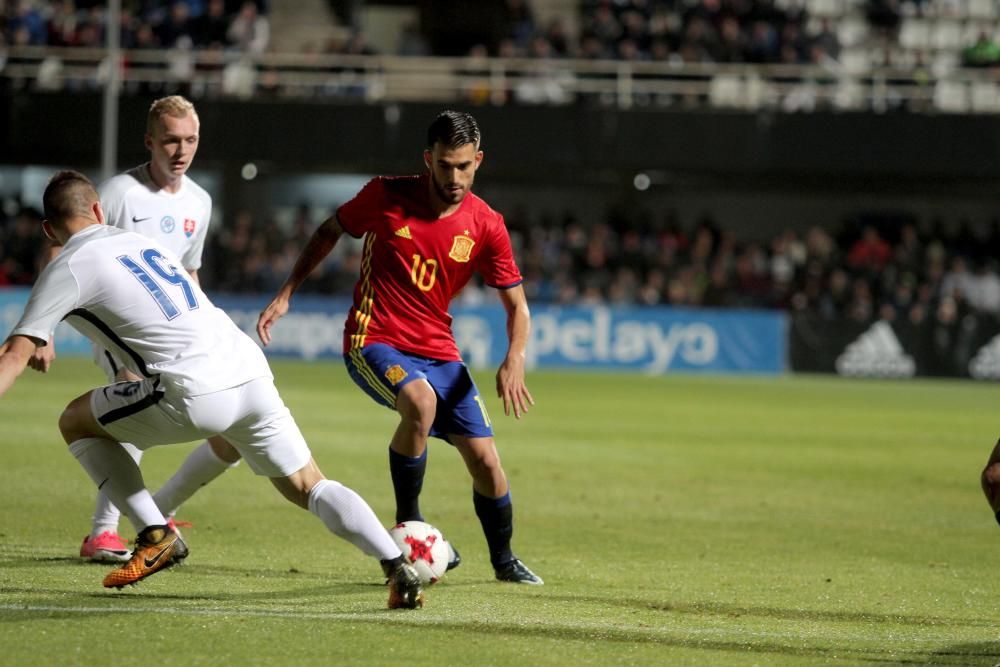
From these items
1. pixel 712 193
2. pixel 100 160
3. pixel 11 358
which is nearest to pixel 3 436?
pixel 11 358

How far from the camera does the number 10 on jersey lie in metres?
5.83

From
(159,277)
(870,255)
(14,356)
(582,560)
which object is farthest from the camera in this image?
(870,255)

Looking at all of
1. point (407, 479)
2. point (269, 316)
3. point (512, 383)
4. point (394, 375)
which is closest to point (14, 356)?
point (269, 316)

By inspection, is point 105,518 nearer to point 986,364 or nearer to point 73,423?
point 73,423

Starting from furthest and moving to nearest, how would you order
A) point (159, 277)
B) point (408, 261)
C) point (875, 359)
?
point (875, 359)
point (408, 261)
point (159, 277)

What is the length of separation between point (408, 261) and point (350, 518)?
1555 mm

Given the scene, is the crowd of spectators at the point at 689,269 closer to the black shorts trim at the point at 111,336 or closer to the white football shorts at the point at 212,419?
the white football shorts at the point at 212,419

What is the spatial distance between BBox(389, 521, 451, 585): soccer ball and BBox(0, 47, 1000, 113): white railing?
22.8m

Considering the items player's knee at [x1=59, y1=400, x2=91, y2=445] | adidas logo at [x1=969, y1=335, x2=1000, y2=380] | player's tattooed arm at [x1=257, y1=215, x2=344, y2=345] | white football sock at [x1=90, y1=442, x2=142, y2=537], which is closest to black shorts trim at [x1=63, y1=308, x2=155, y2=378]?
player's knee at [x1=59, y1=400, x2=91, y2=445]

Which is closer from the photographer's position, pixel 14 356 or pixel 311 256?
pixel 14 356

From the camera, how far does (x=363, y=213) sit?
7.13m

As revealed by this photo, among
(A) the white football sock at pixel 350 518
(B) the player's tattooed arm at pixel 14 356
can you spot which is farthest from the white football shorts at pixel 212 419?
(B) the player's tattooed arm at pixel 14 356

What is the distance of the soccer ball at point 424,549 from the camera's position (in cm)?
682

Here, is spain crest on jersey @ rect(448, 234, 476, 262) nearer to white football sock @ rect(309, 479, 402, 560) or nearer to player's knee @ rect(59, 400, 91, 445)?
white football sock @ rect(309, 479, 402, 560)
